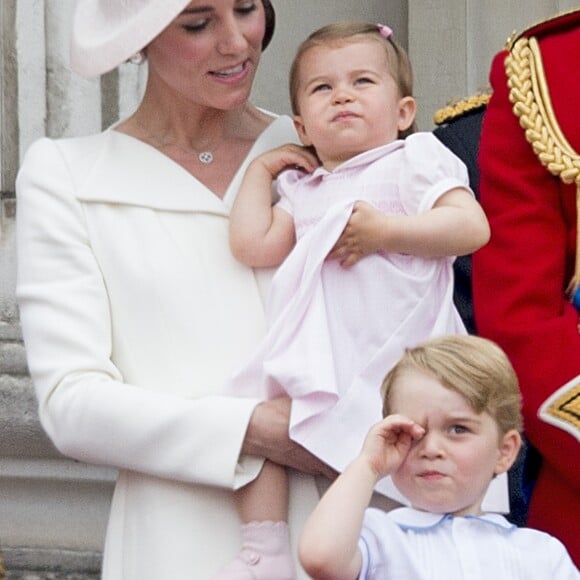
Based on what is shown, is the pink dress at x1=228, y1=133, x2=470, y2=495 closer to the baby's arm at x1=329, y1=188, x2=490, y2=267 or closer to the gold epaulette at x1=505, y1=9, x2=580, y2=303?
the baby's arm at x1=329, y1=188, x2=490, y2=267

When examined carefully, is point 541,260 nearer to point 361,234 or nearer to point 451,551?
point 361,234

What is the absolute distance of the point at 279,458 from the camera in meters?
3.59

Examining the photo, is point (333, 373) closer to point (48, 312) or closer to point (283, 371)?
point (283, 371)

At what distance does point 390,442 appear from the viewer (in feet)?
10.5

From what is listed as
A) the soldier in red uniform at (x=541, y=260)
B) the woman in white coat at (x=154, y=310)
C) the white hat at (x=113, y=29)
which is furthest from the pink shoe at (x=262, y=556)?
the white hat at (x=113, y=29)

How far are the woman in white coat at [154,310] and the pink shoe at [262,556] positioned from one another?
40 mm

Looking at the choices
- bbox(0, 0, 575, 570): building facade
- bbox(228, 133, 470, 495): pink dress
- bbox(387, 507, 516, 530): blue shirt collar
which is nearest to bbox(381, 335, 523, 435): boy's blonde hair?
bbox(387, 507, 516, 530): blue shirt collar

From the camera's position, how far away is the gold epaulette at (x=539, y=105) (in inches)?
139

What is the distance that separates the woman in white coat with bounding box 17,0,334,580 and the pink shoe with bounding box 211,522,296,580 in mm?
40

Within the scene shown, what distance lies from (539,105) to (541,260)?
228 millimetres

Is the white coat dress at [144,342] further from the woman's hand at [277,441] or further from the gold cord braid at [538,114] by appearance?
the gold cord braid at [538,114]

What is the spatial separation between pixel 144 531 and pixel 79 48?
2.28ft

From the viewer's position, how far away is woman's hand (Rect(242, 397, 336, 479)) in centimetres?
356

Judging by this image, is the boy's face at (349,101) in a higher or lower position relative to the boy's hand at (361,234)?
higher
